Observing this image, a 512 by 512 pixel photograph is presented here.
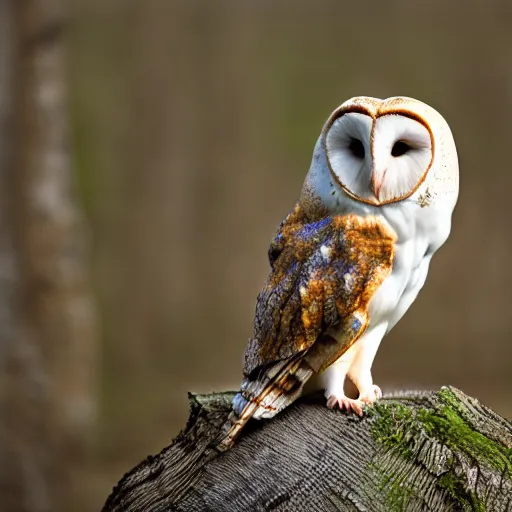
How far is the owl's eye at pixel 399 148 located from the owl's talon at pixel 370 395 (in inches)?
18.9

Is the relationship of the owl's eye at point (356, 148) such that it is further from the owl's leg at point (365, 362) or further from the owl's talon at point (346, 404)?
the owl's talon at point (346, 404)

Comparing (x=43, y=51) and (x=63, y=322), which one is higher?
(x=43, y=51)

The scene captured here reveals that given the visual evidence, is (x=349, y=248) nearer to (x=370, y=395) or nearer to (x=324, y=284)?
(x=324, y=284)

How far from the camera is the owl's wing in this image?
172cm

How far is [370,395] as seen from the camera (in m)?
1.79

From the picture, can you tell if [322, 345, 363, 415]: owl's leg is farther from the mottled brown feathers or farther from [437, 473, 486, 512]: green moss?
[437, 473, 486, 512]: green moss

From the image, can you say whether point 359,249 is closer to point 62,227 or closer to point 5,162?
point 62,227

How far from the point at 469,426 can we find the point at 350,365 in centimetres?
30


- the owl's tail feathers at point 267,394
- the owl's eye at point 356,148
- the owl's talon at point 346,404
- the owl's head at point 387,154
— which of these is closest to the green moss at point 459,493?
the owl's talon at point 346,404

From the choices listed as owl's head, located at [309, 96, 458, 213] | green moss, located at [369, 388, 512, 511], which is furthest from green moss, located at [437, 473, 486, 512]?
owl's head, located at [309, 96, 458, 213]

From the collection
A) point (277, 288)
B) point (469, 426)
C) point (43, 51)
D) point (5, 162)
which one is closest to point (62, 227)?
point (5, 162)

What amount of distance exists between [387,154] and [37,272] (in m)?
2.70

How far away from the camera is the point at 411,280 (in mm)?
1834

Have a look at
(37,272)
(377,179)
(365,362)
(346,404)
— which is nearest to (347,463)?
(346,404)
